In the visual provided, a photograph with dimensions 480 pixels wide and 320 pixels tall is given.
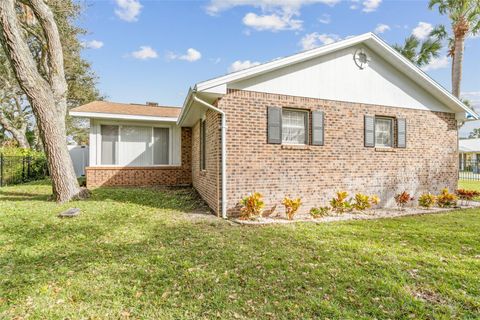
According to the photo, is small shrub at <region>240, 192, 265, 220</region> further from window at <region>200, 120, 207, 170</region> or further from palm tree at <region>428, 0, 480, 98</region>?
palm tree at <region>428, 0, 480, 98</region>

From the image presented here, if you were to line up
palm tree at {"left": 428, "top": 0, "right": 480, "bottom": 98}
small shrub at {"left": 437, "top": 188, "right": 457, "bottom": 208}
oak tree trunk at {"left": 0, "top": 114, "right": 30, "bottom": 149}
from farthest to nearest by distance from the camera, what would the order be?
oak tree trunk at {"left": 0, "top": 114, "right": 30, "bottom": 149}
palm tree at {"left": 428, "top": 0, "right": 480, "bottom": 98}
small shrub at {"left": 437, "top": 188, "right": 457, "bottom": 208}

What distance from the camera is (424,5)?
1480cm

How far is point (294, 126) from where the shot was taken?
7281 mm

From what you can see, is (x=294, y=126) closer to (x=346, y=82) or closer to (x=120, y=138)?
(x=346, y=82)

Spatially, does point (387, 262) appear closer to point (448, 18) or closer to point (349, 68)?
point (349, 68)

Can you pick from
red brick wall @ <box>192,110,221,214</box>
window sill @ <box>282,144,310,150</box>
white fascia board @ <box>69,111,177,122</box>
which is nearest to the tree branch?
white fascia board @ <box>69,111,177,122</box>

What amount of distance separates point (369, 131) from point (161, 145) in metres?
9.05

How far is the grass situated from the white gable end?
A: 12.2 ft

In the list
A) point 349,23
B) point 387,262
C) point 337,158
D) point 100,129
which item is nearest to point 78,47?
point 100,129

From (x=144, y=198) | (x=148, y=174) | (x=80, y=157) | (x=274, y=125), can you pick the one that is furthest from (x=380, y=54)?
(x=80, y=157)

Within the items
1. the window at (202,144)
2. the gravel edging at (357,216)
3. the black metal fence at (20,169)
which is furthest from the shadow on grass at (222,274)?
the black metal fence at (20,169)

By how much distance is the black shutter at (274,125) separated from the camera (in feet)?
22.2

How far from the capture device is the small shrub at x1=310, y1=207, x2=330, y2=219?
6.78m

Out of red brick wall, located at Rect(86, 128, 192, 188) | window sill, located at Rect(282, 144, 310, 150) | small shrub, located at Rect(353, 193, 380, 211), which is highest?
window sill, located at Rect(282, 144, 310, 150)
